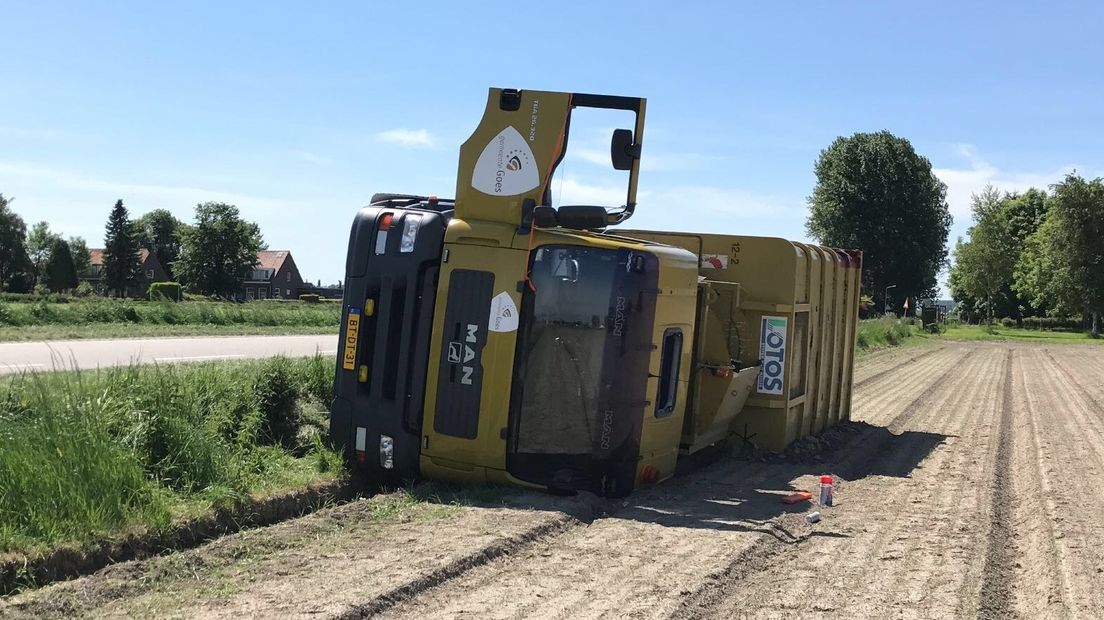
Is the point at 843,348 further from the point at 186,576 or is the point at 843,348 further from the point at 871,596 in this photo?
the point at 186,576

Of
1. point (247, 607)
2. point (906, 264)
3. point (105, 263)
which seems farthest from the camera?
point (105, 263)

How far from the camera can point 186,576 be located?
17.3 ft

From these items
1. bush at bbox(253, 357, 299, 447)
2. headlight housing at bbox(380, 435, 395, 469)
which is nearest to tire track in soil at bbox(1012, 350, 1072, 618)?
headlight housing at bbox(380, 435, 395, 469)

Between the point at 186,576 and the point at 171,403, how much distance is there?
9.27 feet

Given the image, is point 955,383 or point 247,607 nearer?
point 247,607

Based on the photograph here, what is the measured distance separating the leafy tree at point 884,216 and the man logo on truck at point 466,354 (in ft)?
195

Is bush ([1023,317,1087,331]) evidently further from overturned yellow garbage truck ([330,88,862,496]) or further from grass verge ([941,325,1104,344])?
overturned yellow garbage truck ([330,88,862,496])

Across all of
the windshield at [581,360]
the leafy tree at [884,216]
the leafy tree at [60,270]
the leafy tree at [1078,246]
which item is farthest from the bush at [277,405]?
the leafy tree at [60,270]

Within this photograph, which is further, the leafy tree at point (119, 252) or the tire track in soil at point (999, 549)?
the leafy tree at point (119, 252)

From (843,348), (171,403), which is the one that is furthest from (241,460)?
(843,348)

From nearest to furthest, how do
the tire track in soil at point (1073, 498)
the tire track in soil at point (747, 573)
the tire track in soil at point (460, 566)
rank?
the tire track in soil at point (460, 566), the tire track in soil at point (747, 573), the tire track in soil at point (1073, 498)

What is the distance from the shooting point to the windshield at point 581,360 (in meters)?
7.22

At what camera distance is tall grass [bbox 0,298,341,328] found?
23672mm

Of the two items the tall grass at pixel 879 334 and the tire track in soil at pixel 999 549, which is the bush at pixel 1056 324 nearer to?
the tall grass at pixel 879 334
